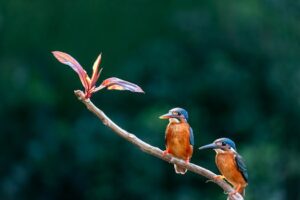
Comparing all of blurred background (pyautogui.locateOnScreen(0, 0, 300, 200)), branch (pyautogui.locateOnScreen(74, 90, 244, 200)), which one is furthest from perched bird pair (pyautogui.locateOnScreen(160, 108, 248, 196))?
blurred background (pyautogui.locateOnScreen(0, 0, 300, 200))

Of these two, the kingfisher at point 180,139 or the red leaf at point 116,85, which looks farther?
the kingfisher at point 180,139

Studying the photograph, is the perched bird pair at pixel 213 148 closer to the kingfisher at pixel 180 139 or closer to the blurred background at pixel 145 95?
the kingfisher at pixel 180 139

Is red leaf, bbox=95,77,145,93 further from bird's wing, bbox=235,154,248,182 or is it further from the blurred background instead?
the blurred background

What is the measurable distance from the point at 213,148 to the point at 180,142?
0.08 metres

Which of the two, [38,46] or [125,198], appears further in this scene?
[38,46]

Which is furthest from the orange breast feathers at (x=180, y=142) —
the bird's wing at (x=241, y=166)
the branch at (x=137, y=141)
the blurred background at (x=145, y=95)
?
the blurred background at (x=145, y=95)

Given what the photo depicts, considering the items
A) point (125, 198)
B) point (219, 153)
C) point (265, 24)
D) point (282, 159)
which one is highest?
point (265, 24)

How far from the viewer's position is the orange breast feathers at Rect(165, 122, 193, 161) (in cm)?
232

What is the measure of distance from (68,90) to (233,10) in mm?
2894

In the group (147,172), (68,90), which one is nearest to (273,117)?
(147,172)

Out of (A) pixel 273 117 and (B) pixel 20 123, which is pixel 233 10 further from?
(B) pixel 20 123

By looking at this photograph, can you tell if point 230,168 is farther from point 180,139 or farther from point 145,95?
point 145,95

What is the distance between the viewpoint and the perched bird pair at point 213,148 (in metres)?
2.27

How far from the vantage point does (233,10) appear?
15.6 metres
